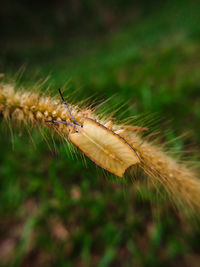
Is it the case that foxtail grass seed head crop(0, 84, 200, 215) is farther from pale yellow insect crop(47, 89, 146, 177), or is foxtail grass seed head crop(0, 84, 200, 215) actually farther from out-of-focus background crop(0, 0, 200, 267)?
out-of-focus background crop(0, 0, 200, 267)

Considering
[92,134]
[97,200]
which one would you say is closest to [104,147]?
[92,134]

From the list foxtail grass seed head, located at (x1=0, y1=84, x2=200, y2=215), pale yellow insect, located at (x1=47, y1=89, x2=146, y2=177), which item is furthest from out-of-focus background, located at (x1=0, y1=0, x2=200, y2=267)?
pale yellow insect, located at (x1=47, y1=89, x2=146, y2=177)

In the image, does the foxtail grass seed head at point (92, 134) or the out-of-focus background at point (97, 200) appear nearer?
the foxtail grass seed head at point (92, 134)

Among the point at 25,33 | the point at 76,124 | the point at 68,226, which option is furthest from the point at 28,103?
the point at 25,33

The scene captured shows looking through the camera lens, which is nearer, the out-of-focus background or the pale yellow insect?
the pale yellow insect

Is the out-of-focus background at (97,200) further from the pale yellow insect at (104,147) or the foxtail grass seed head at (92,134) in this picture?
the pale yellow insect at (104,147)

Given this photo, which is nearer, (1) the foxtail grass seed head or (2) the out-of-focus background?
(1) the foxtail grass seed head

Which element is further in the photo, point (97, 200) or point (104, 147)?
point (97, 200)

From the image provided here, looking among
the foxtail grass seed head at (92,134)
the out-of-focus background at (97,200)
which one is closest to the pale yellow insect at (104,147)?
the foxtail grass seed head at (92,134)

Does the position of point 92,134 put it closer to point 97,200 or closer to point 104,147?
point 104,147
